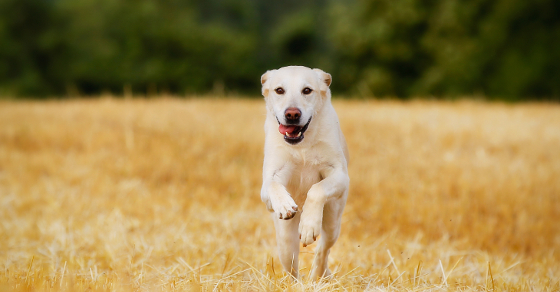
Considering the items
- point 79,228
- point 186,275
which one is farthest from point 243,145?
point 186,275

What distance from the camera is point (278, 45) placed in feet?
85.8

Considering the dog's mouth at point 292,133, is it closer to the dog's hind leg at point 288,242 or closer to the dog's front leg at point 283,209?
the dog's front leg at point 283,209

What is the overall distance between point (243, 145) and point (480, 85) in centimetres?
1564

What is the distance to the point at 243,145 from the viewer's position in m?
7.50

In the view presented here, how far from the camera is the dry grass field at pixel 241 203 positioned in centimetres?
322

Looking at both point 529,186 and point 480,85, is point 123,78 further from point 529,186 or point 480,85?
point 529,186

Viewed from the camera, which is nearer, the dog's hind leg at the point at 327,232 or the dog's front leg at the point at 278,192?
the dog's front leg at the point at 278,192

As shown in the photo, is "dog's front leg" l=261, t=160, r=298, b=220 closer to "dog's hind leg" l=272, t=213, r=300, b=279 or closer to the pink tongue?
the pink tongue

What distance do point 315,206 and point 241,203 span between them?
3519mm

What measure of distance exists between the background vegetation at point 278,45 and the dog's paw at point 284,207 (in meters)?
14.2

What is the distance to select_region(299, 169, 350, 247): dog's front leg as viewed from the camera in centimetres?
228

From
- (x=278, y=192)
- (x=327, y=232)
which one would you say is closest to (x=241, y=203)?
(x=327, y=232)

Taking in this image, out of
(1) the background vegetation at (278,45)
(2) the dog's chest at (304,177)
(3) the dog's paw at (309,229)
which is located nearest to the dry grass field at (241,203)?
(3) the dog's paw at (309,229)

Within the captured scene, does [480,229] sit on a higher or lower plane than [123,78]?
higher
